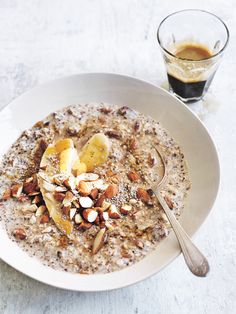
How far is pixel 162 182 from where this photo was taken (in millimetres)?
1614

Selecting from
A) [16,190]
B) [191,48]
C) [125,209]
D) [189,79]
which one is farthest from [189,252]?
[191,48]

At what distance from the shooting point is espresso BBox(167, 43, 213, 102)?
1.90 m

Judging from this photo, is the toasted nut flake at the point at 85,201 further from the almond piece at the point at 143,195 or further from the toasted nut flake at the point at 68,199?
the almond piece at the point at 143,195

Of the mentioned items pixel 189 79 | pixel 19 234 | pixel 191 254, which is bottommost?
pixel 19 234

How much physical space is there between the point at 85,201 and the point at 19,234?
0.75 ft

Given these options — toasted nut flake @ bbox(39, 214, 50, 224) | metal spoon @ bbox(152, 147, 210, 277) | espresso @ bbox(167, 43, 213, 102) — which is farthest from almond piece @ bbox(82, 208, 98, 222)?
espresso @ bbox(167, 43, 213, 102)

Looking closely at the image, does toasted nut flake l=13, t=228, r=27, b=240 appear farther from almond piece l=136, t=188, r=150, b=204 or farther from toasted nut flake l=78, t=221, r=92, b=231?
almond piece l=136, t=188, r=150, b=204

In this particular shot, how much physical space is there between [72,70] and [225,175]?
32.6 inches

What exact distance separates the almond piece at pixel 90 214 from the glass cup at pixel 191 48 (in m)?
0.69

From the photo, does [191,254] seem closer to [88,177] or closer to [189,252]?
[189,252]

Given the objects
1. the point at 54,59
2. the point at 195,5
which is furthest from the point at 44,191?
the point at 195,5

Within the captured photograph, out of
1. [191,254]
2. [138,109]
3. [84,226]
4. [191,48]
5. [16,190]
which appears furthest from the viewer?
[191,48]

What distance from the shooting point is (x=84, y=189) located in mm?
1562

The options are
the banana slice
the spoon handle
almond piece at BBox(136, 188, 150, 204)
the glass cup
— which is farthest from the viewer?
the glass cup
